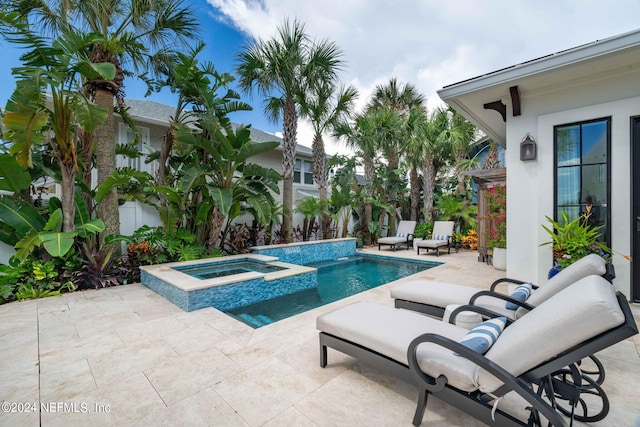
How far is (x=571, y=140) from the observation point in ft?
15.9

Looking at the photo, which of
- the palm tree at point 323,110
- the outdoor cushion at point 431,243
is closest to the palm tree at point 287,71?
the palm tree at point 323,110

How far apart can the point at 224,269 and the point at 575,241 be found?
706 cm

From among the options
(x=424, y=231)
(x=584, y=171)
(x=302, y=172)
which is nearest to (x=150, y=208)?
(x=302, y=172)

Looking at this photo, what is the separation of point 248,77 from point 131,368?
9.30 meters

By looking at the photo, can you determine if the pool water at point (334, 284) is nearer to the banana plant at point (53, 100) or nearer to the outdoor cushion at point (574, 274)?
the outdoor cushion at point (574, 274)

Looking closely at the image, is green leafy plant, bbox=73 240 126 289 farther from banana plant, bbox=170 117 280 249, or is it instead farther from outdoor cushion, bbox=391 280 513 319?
outdoor cushion, bbox=391 280 513 319

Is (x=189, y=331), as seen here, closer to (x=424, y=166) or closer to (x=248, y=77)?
(x=248, y=77)

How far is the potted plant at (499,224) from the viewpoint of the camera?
25.4 feet

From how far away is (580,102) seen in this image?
4.73m

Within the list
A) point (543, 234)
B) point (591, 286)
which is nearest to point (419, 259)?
point (543, 234)

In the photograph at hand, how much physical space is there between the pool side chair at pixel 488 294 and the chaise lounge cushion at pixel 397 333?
0.93 meters

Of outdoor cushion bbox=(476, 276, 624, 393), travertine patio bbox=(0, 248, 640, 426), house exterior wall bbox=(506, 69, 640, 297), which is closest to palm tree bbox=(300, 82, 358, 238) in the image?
house exterior wall bbox=(506, 69, 640, 297)

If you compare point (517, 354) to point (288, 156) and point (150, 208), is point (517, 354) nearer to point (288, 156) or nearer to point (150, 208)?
point (288, 156)

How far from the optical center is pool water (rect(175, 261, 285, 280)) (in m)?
6.51
